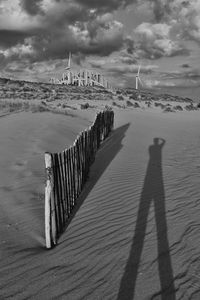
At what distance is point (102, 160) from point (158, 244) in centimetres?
734

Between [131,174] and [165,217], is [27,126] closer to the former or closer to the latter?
[131,174]

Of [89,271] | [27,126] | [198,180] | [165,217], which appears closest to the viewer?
[89,271]

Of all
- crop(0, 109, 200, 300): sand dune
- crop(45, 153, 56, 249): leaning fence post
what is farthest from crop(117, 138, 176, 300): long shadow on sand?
crop(45, 153, 56, 249): leaning fence post

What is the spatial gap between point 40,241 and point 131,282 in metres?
1.73

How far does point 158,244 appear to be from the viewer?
19.9 feet

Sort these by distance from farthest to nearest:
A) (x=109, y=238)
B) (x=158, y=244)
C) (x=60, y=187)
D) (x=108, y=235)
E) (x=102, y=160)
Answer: (x=102, y=160)
(x=60, y=187)
(x=108, y=235)
(x=109, y=238)
(x=158, y=244)

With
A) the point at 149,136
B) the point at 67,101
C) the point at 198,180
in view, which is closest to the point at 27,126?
the point at 149,136

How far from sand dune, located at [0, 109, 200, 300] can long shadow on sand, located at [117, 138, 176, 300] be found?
0.01 m

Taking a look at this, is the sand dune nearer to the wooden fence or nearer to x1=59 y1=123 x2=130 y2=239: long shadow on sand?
x1=59 y1=123 x2=130 y2=239: long shadow on sand

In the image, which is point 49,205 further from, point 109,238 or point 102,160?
point 102,160

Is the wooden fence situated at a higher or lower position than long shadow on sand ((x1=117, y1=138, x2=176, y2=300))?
higher

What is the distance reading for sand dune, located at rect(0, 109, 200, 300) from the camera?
477cm

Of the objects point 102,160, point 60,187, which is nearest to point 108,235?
point 60,187

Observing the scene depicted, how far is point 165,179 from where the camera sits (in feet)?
34.7
